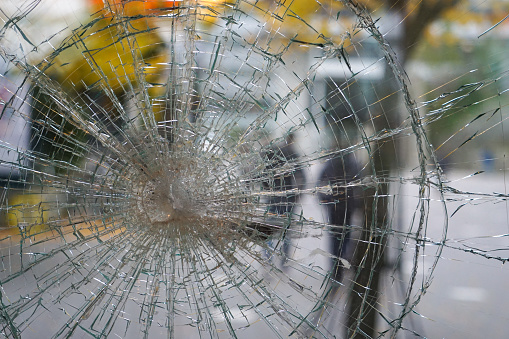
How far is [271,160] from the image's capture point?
1080mm

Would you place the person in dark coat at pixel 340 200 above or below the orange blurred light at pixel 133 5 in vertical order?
below

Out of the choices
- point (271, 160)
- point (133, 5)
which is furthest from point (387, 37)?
point (133, 5)

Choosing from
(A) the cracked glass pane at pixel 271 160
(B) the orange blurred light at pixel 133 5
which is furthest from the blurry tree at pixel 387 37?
(B) the orange blurred light at pixel 133 5

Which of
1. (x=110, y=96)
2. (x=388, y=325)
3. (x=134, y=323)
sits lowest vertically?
(x=134, y=323)

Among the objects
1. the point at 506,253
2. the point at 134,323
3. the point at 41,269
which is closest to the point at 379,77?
the point at 506,253

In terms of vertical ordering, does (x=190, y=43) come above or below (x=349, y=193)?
above

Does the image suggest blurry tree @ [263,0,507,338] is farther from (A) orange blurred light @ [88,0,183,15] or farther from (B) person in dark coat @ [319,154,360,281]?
(A) orange blurred light @ [88,0,183,15]

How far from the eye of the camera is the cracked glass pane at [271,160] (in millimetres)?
1062

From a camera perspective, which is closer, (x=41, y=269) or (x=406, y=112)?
(x=406, y=112)

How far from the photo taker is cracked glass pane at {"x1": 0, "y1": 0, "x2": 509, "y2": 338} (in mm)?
1062

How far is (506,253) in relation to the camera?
3.61 ft

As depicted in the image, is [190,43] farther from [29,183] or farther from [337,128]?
[29,183]

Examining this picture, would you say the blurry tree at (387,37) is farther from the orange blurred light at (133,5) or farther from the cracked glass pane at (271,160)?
the orange blurred light at (133,5)

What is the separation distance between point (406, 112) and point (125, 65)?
599mm
